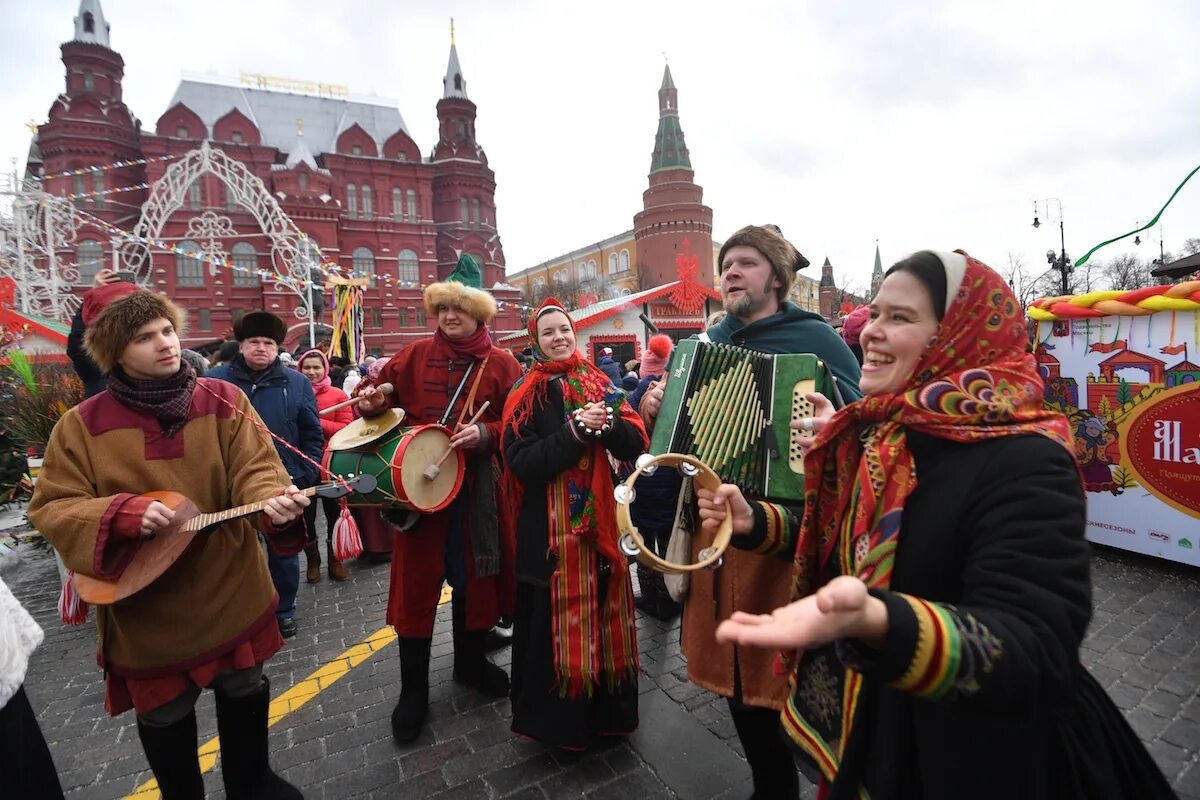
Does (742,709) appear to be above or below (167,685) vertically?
below

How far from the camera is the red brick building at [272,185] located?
113ft

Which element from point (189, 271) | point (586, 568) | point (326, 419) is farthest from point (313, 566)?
point (189, 271)

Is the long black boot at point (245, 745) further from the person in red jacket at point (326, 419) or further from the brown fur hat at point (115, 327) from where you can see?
the person in red jacket at point (326, 419)

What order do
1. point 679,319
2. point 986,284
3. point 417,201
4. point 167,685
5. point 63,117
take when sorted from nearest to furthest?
point 986,284, point 167,685, point 679,319, point 63,117, point 417,201

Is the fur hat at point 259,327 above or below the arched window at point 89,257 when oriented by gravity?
below

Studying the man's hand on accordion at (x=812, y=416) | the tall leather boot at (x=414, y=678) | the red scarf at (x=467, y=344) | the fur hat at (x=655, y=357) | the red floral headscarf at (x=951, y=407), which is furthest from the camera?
the fur hat at (x=655, y=357)

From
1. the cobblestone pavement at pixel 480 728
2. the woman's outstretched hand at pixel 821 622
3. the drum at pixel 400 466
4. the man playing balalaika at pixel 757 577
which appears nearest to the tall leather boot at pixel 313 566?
the cobblestone pavement at pixel 480 728

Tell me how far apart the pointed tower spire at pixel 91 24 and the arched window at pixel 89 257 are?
14.0 m

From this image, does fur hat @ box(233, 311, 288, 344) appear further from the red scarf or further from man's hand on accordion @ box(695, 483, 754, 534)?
man's hand on accordion @ box(695, 483, 754, 534)

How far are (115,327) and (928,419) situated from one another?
2.86 m

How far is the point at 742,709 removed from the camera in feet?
7.79

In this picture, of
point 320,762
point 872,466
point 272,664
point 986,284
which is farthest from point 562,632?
point 272,664

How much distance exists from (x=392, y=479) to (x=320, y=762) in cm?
153

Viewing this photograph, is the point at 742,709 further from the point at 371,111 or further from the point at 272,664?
the point at 371,111
